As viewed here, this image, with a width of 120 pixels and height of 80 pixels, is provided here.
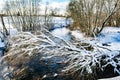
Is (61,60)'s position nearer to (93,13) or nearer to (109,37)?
(109,37)

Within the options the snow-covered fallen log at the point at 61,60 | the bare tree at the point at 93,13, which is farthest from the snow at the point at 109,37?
the snow-covered fallen log at the point at 61,60

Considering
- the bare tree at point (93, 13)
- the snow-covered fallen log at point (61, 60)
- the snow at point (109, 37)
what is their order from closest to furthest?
the snow-covered fallen log at point (61, 60) → the snow at point (109, 37) → the bare tree at point (93, 13)

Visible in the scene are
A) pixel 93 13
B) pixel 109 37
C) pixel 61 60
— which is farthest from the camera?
pixel 93 13

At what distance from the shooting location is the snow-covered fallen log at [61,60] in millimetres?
10594

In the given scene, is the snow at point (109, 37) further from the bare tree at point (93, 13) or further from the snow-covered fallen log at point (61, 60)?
the snow-covered fallen log at point (61, 60)

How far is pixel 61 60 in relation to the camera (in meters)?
12.5

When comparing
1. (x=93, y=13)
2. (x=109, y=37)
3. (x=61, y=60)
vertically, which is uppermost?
(x=93, y=13)

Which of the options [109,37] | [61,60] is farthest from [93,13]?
[61,60]

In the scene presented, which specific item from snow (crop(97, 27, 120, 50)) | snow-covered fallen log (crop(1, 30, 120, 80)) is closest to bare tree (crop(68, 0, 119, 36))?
snow (crop(97, 27, 120, 50))

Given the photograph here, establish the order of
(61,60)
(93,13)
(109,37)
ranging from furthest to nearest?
(93,13)
(109,37)
(61,60)

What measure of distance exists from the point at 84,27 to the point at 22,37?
9128 millimetres

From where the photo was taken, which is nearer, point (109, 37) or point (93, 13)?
point (109, 37)

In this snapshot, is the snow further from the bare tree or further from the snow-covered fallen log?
the snow-covered fallen log

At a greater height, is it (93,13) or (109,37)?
(93,13)
